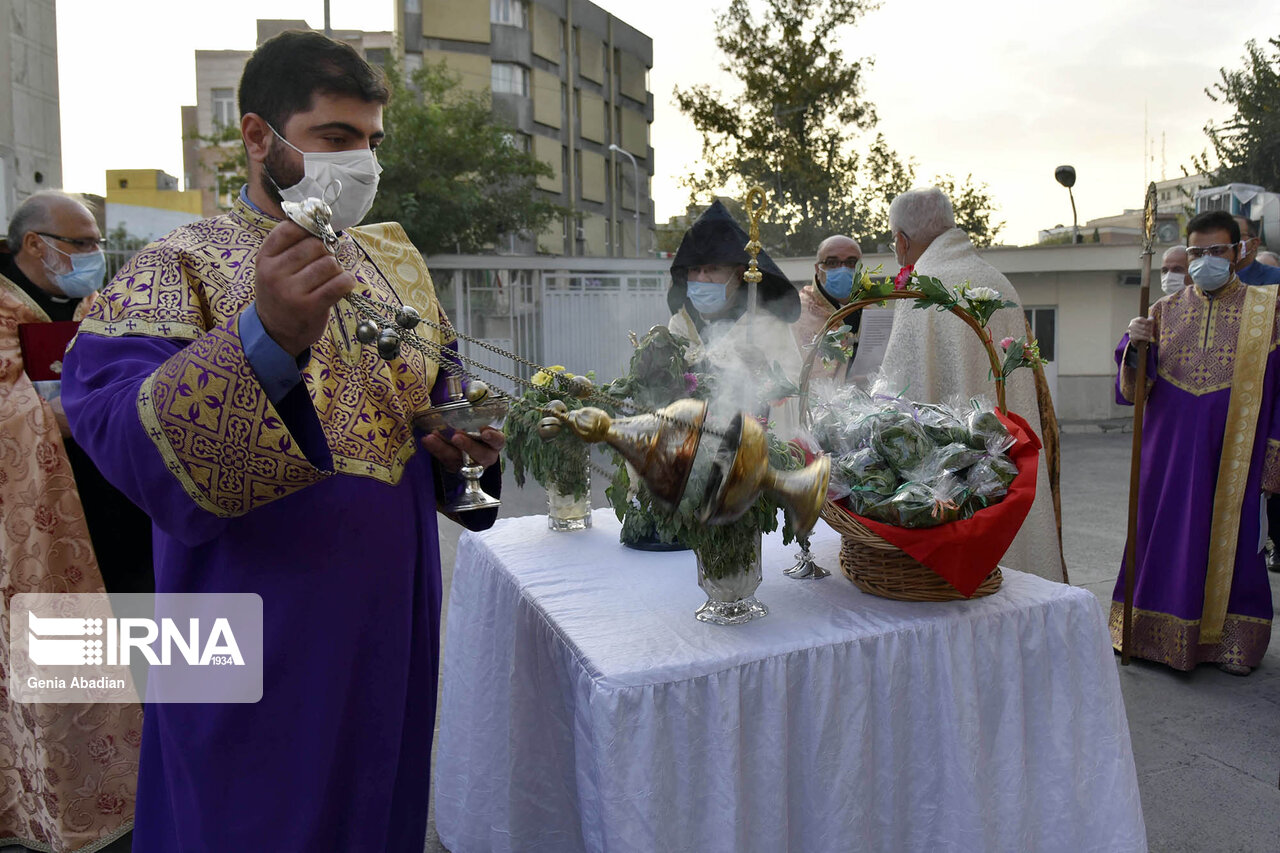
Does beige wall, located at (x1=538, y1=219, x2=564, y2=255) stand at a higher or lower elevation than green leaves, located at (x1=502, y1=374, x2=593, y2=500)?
higher

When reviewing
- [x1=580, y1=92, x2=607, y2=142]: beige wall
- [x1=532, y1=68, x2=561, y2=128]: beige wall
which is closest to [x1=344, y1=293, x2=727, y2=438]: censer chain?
[x1=532, y1=68, x2=561, y2=128]: beige wall

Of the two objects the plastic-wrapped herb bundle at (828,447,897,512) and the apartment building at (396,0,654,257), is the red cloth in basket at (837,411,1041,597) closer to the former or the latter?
the plastic-wrapped herb bundle at (828,447,897,512)

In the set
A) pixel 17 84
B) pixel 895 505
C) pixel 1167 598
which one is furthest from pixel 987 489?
pixel 17 84

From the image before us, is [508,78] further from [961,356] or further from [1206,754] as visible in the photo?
[1206,754]

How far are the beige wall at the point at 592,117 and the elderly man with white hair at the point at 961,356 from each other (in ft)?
113

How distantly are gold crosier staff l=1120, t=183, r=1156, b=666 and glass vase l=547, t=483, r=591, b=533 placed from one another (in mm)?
2383

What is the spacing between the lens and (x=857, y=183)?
18953 mm

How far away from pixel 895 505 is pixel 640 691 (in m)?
0.68

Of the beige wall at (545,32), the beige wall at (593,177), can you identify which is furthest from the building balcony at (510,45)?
the beige wall at (593,177)

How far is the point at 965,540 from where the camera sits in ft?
6.00

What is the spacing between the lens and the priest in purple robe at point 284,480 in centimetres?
121

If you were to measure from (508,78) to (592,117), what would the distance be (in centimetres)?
488

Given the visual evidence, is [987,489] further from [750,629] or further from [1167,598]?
[1167,598]

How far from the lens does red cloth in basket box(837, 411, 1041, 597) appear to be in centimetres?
183
